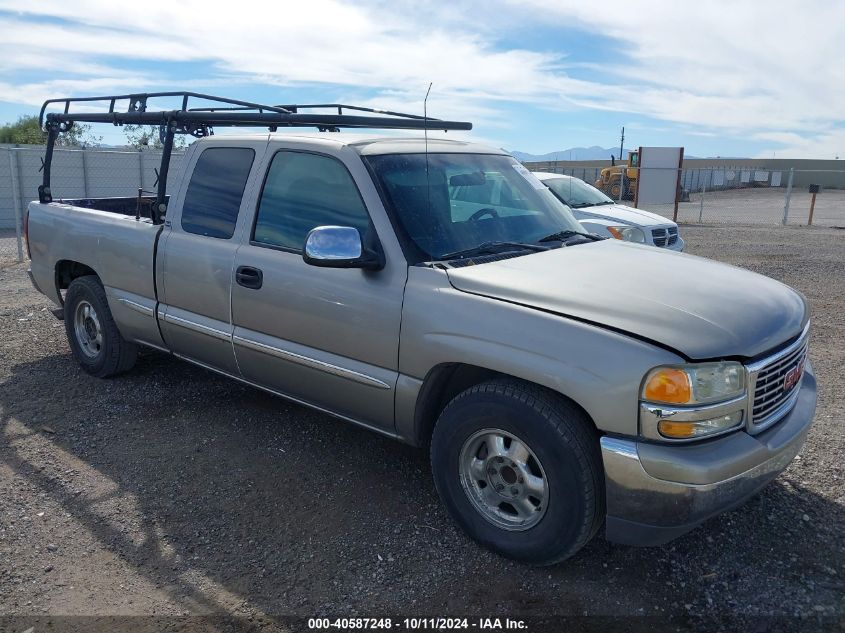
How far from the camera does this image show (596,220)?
10.2m

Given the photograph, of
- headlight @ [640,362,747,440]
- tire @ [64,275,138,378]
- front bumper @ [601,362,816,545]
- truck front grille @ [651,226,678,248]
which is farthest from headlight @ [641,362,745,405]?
truck front grille @ [651,226,678,248]

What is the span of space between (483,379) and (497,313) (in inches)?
17.2

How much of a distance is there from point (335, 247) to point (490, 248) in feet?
2.73

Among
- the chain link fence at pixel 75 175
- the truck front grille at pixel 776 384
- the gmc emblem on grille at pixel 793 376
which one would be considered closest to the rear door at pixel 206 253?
the truck front grille at pixel 776 384

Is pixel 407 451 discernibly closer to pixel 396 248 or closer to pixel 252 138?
pixel 396 248

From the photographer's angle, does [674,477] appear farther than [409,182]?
No

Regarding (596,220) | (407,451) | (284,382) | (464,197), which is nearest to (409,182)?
(464,197)

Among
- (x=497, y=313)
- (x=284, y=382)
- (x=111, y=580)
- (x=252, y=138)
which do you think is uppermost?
(x=252, y=138)

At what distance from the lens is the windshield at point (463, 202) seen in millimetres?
3791

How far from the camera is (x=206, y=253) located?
4527mm

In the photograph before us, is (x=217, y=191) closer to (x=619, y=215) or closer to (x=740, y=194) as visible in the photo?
(x=619, y=215)

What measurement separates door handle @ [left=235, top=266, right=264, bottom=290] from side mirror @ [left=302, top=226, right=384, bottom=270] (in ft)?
2.33

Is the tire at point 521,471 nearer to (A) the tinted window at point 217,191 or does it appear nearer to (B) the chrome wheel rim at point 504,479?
(B) the chrome wheel rim at point 504,479

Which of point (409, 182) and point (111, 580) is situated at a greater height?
point (409, 182)
